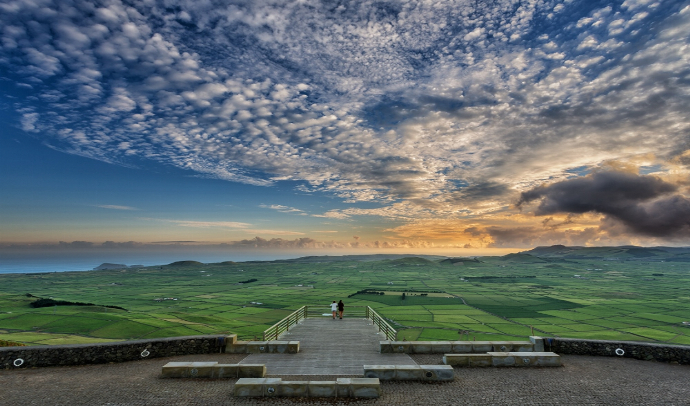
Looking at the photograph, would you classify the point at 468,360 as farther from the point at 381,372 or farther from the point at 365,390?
the point at 365,390

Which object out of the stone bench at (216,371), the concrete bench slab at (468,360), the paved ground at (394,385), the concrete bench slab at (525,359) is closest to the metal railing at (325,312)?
the concrete bench slab at (468,360)

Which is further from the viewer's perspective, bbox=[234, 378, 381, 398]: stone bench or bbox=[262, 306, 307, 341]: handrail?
bbox=[262, 306, 307, 341]: handrail

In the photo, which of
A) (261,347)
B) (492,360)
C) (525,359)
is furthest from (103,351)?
(525,359)

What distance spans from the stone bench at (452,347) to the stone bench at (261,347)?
15.3 ft

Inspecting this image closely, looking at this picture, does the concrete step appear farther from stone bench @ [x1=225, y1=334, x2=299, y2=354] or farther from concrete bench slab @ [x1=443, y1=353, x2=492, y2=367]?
concrete bench slab @ [x1=443, y1=353, x2=492, y2=367]

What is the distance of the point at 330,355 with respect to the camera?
16.5 m

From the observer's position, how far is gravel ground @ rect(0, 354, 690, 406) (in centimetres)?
1133

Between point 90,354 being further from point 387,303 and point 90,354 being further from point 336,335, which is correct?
point 387,303

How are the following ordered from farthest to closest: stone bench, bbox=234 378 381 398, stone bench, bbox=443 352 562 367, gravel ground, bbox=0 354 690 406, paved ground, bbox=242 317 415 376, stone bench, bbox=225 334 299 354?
stone bench, bbox=225 334 299 354
stone bench, bbox=443 352 562 367
paved ground, bbox=242 317 415 376
stone bench, bbox=234 378 381 398
gravel ground, bbox=0 354 690 406

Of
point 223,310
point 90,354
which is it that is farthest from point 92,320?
point 90,354

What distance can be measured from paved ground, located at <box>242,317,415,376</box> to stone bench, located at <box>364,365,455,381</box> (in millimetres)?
1375

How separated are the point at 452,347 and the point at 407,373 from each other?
15.7 feet

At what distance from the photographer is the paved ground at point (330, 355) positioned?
1461cm

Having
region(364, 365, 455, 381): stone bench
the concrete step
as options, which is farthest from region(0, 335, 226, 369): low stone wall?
region(364, 365, 455, 381): stone bench
